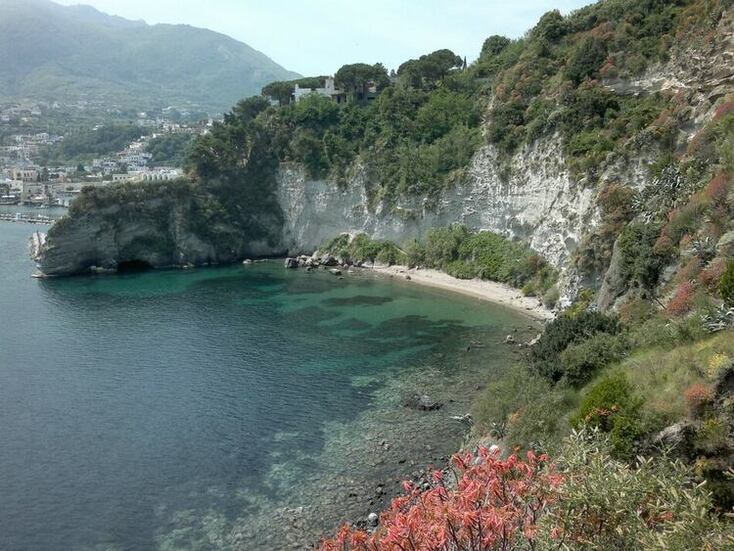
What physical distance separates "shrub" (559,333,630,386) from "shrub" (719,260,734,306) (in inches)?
184

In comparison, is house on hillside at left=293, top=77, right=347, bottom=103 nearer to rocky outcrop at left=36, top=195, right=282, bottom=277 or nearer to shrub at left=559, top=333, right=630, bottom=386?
rocky outcrop at left=36, top=195, right=282, bottom=277

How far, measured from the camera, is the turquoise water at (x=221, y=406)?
25.2 m

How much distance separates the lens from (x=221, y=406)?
116ft

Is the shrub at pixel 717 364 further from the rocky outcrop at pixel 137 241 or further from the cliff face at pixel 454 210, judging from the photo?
the rocky outcrop at pixel 137 241

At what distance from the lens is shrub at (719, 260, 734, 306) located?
2041 cm

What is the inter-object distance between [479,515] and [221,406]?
2714 cm

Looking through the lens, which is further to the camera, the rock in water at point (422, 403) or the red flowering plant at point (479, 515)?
the rock in water at point (422, 403)

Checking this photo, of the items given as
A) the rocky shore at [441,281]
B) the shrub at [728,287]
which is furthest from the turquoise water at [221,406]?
the shrub at [728,287]

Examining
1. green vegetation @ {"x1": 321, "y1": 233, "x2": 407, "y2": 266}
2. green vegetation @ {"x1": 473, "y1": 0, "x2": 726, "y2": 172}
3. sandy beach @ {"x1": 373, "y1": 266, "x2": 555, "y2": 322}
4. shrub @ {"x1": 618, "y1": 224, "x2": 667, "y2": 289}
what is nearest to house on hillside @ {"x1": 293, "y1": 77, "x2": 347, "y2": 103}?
green vegetation @ {"x1": 321, "y1": 233, "x2": 407, "y2": 266}

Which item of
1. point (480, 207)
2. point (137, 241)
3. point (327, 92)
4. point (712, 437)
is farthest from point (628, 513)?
point (327, 92)

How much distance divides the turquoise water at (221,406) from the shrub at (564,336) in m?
6.34

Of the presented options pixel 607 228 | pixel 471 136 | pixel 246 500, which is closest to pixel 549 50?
pixel 471 136

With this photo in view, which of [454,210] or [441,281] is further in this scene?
[454,210]

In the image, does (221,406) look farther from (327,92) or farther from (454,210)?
(327,92)
